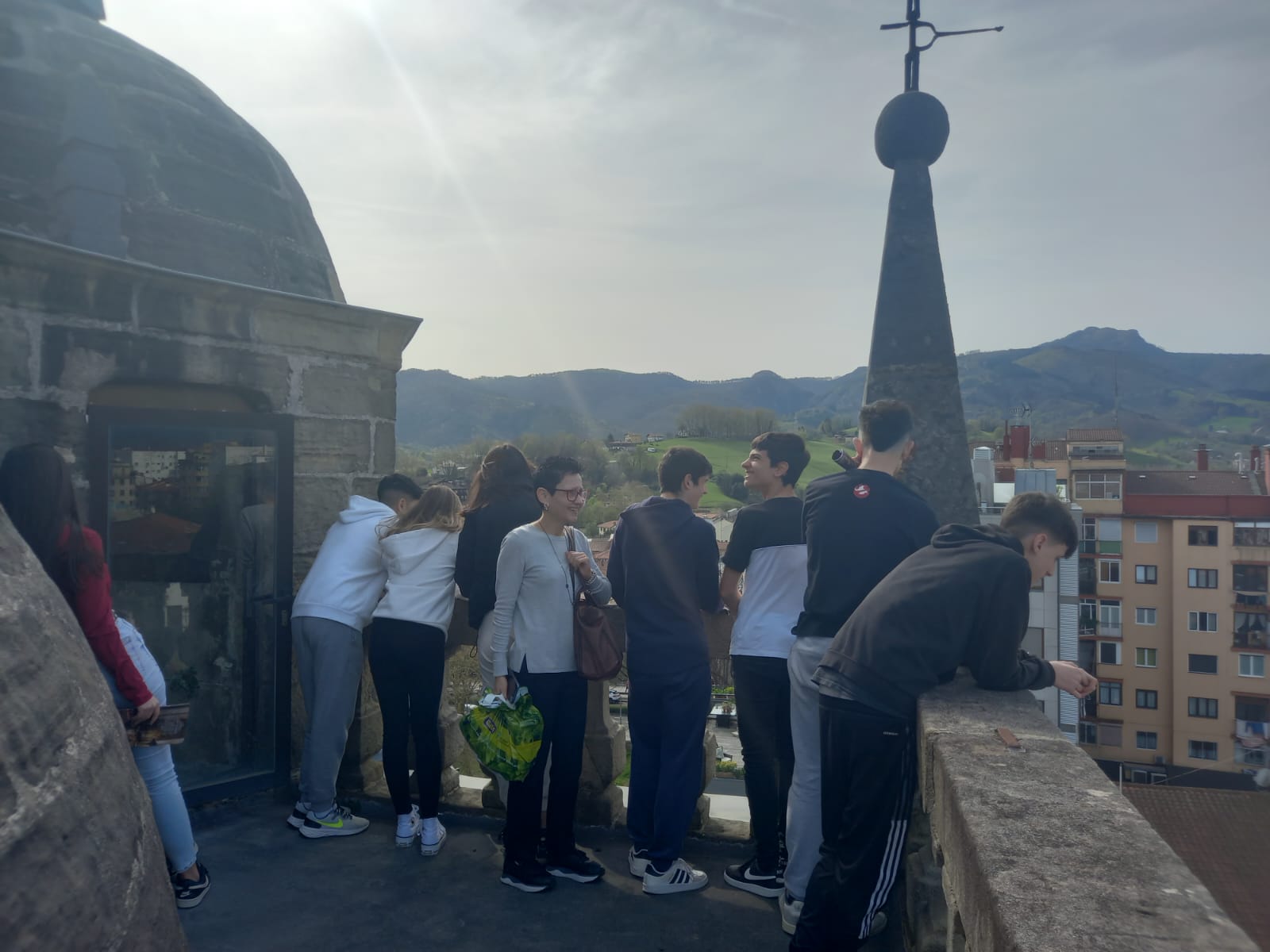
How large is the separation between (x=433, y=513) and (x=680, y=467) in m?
1.16

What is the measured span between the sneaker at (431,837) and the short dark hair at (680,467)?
5.75 ft

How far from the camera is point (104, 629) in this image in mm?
2928

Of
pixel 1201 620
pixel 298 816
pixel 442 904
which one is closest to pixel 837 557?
pixel 442 904

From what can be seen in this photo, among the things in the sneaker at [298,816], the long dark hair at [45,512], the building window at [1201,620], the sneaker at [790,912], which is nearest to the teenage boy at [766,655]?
the sneaker at [790,912]

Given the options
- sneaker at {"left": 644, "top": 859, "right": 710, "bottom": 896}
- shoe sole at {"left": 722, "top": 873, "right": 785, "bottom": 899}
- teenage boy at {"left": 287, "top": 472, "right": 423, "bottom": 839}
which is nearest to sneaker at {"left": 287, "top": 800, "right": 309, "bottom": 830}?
teenage boy at {"left": 287, "top": 472, "right": 423, "bottom": 839}

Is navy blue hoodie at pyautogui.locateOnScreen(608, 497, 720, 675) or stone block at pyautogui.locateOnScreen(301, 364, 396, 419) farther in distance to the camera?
stone block at pyautogui.locateOnScreen(301, 364, 396, 419)

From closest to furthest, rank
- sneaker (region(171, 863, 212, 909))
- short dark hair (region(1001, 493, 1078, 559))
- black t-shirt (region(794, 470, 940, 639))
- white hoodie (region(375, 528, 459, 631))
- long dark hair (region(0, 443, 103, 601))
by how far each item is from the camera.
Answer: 1. short dark hair (region(1001, 493, 1078, 559))
2. long dark hair (region(0, 443, 103, 601))
3. black t-shirt (region(794, 470, 940, 639))
4. sneaker (region(171, 863, 212, 909))
5. white hoodie (region(375, 528, 459, 631))

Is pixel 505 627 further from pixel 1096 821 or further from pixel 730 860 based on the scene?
pixel 1096 821

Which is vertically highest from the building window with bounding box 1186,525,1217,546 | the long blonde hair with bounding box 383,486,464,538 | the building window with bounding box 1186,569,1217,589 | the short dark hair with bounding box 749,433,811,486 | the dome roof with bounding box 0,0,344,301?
the dome roof with bounding box 0,0,344,301

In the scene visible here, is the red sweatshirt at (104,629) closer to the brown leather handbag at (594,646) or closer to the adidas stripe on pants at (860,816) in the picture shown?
the brown leather handbag at (594,646)

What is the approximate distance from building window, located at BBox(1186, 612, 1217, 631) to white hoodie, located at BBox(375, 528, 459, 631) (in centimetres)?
4088

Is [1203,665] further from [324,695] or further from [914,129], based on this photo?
[324,695]

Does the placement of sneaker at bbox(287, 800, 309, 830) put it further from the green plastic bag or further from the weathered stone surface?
the weathered stone surface

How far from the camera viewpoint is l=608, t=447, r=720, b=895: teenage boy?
11.5ft
